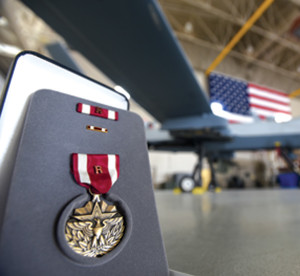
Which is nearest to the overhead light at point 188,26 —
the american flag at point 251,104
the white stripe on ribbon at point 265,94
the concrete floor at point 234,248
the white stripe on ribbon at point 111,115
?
the american flag at point 251,104

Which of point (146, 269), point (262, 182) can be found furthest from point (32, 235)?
point (262, 182)

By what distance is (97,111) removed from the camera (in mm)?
244

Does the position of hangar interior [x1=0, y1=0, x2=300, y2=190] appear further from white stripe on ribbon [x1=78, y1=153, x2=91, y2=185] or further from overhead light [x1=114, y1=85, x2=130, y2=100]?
white stripe on ribbon [x1=78, y1=153, x2=91, y2=185]

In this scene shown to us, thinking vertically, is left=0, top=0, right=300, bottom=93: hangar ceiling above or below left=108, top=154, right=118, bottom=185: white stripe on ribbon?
above

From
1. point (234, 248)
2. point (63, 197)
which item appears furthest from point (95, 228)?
point (234, 248)

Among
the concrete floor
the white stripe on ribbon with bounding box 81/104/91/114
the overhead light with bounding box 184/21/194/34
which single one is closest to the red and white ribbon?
the white stripe on ribbon with bounding box 81/104/91/114

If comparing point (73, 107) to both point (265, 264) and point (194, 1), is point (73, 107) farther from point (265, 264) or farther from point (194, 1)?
point (194, 1)

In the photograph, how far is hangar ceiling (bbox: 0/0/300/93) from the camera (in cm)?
363

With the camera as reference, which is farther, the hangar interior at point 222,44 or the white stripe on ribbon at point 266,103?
the white stripe on ribbon at point 266,103

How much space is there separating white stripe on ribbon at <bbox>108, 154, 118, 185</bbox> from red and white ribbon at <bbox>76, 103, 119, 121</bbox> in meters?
0.06

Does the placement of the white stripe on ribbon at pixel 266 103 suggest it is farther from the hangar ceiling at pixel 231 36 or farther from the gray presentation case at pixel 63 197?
the gray presentation case at pixel 63 197

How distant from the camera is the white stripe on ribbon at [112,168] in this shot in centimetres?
23

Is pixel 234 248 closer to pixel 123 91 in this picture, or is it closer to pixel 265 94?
pixel 123 91

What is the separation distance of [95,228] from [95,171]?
0.07 metres
